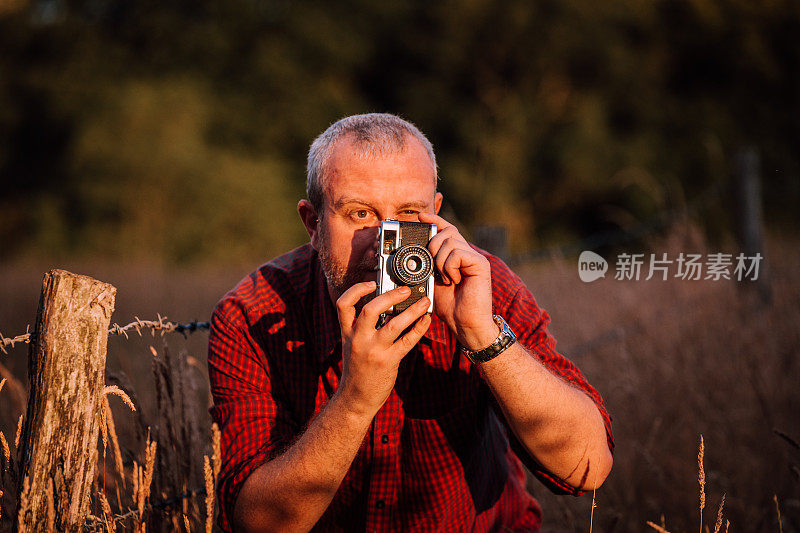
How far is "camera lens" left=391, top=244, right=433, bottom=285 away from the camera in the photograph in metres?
1.60

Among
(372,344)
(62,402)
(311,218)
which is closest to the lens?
(62,402)

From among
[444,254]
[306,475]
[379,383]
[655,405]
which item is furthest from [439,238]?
[655,405]

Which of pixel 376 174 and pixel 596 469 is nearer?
pixel 596 469

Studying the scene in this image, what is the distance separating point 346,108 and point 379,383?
19157mm

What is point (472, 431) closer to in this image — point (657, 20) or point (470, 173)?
point (470, 173)

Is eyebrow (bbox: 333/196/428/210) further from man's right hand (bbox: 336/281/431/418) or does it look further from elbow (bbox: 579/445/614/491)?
elbow (bbox: 579/445/614/491)

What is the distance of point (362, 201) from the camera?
1869 mm

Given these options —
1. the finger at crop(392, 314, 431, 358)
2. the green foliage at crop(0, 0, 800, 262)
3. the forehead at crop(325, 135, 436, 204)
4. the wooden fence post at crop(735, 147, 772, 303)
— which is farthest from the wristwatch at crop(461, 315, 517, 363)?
the green foliage at crop(0, 0, 800, 262)

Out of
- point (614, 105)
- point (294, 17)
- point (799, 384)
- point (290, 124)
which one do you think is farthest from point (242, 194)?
point (799, 384)

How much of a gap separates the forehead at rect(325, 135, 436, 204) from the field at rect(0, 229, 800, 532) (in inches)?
29.6

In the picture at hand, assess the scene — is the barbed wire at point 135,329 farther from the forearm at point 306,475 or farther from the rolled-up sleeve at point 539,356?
the rolled-up sleeve at point 539,356

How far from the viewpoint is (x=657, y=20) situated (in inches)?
733

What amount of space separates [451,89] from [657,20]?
617cm

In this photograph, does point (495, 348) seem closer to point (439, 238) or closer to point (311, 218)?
point (439, 238)
